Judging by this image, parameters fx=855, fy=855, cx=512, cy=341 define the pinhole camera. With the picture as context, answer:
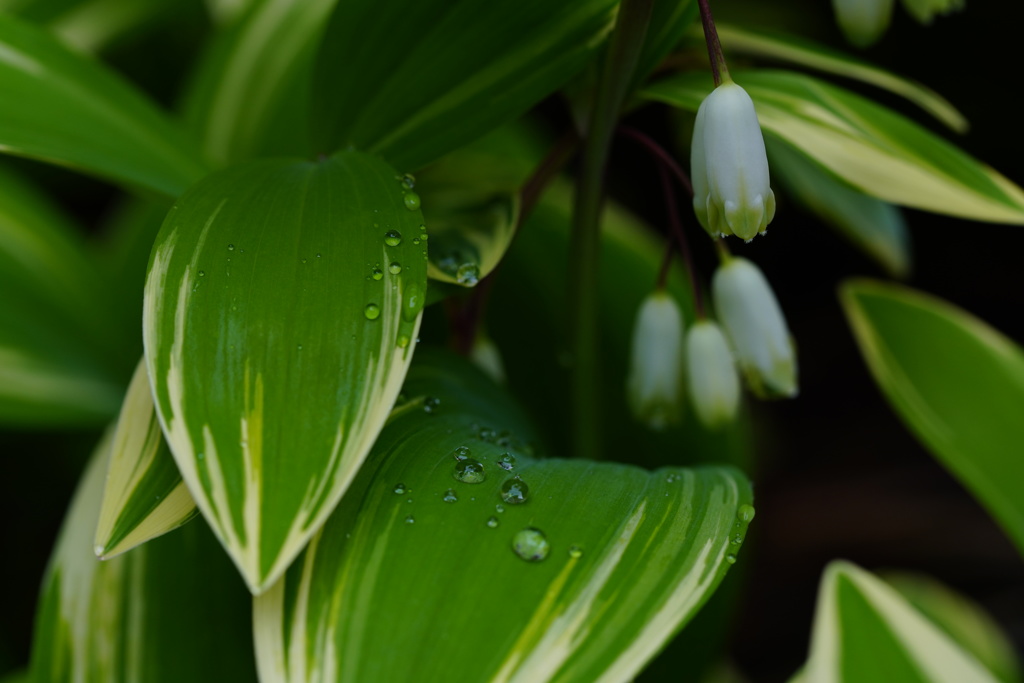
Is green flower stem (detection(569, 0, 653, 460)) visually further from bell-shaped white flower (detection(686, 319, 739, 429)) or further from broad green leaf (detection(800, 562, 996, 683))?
broad green leaf (detection(800, 562, 996, 683))

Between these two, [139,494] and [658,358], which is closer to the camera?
[139,494]

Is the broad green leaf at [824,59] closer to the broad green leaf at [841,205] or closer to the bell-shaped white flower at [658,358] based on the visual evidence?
the broad green leaf at [841,205]

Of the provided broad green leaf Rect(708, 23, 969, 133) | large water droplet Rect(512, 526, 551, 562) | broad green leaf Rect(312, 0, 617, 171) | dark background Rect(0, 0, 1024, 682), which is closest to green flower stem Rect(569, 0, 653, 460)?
broad green leaf Rect(312, 0, 617, 171)

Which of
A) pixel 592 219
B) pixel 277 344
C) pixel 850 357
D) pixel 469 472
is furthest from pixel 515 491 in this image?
pixel 850 357

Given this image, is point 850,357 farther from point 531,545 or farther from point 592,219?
point 531,545

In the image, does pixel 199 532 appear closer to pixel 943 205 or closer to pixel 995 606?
pixel 943 205

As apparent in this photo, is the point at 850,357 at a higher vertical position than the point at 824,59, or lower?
lower

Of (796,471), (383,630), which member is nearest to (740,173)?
(383,630)

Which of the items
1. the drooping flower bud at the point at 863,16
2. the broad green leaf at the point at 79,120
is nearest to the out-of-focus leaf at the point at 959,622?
the drooping flower bud at the point at 863,16
